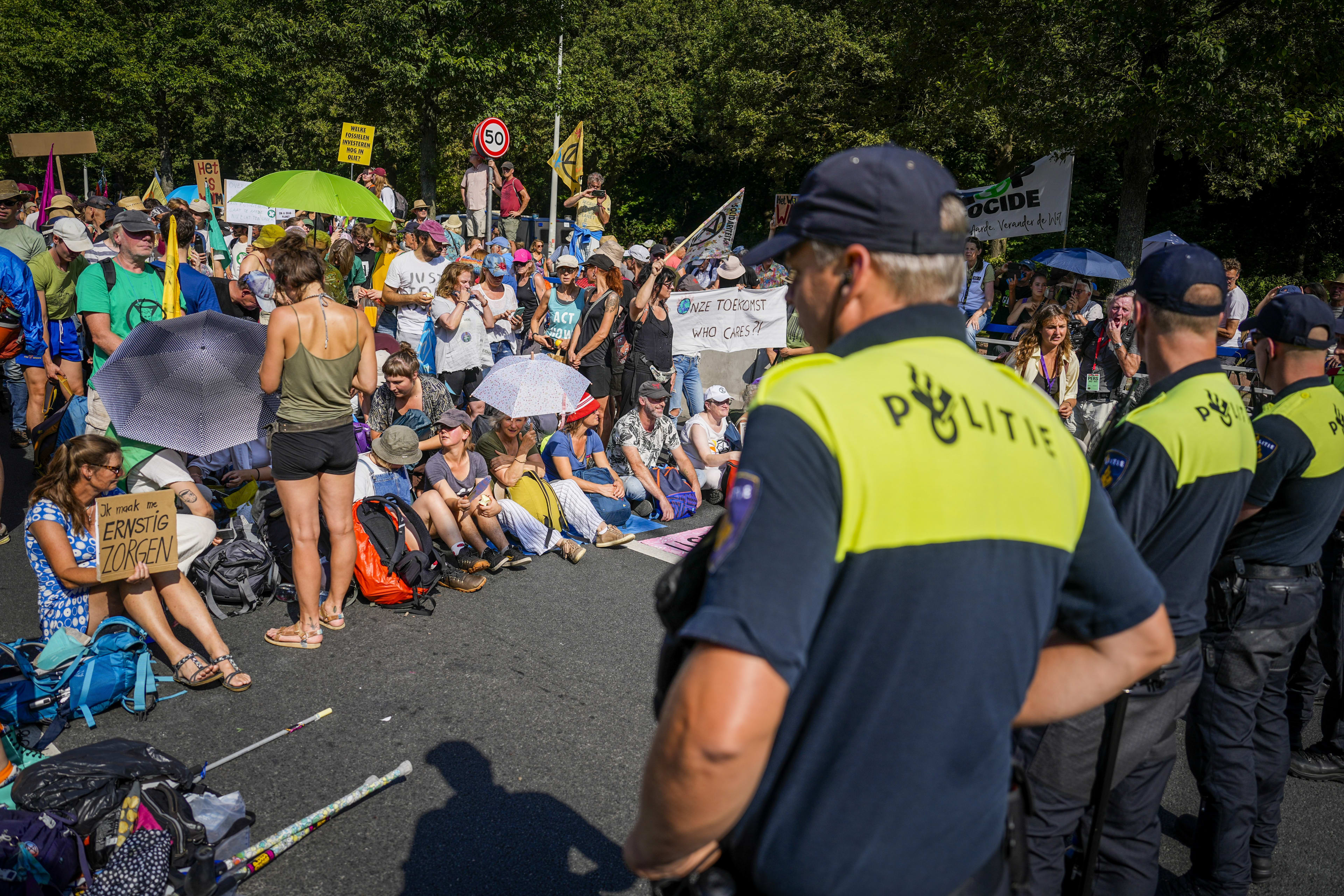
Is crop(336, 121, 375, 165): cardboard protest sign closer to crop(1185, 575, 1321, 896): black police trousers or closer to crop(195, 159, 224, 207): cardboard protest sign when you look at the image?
crop(195, 159, 224, 207): cardboard protest sign

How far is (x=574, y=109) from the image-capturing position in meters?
23.4

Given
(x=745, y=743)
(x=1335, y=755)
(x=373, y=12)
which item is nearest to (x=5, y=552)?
(x=745, y=743)

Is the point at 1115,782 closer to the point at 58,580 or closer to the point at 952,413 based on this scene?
the point at 952,413

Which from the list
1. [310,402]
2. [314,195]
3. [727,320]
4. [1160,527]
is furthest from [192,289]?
[1160,527]

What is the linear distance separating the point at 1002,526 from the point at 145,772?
3062 millimetres

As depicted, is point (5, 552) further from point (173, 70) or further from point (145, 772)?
point (173, 70)

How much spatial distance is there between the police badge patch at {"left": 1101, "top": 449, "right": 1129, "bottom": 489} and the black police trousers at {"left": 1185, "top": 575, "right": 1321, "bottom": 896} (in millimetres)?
1093

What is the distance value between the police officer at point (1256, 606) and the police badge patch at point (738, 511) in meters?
2.67

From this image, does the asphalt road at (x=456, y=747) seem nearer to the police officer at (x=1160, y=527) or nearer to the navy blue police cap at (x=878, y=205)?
the police officer at (x=1160, y=527)

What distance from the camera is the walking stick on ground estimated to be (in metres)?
2.26

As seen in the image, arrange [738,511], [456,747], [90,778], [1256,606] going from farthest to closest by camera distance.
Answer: [456,747], [1256,606], [90,778], [738,511]

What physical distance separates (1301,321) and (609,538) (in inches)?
185

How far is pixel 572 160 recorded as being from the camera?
17.5 meters

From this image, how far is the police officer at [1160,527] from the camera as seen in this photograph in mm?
2334
